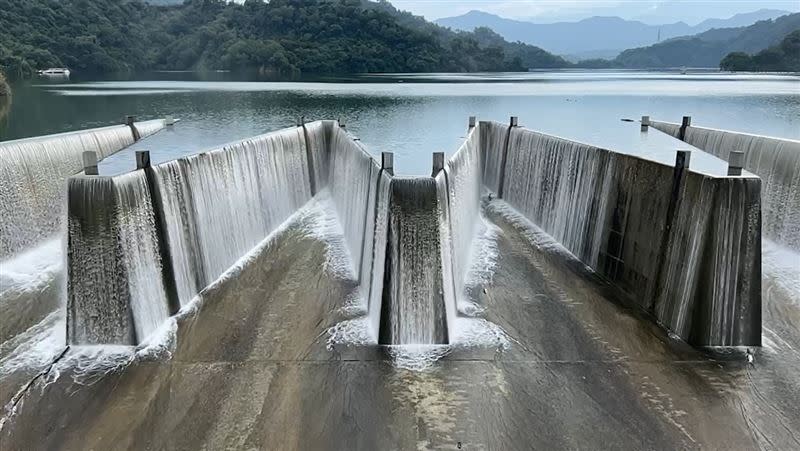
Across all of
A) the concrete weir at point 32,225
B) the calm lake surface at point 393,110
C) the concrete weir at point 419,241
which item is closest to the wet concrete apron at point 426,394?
the concrete weir at point 419,241

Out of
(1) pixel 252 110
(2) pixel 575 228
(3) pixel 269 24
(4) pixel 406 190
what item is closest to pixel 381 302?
(4) pixel 406 190

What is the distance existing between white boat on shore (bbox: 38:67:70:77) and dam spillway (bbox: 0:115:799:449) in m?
79.2

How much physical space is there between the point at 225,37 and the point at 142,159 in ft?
303

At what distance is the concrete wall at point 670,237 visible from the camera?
9.38 metres

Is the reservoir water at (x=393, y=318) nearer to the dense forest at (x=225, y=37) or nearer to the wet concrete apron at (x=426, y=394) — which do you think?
the wet concrete apron at (x=426, y=394)

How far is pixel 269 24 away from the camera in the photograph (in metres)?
98.9

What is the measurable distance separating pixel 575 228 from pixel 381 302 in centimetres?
674

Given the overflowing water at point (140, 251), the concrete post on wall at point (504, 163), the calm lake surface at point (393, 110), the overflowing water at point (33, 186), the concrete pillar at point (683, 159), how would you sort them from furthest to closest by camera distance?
the calm lake surface at point (393, 110), the concrete post on wall at point (504, 163), the overflowing water at point (33, 186), the concrete pillar at point (683, 159), the overflowing water at point (140, 251)

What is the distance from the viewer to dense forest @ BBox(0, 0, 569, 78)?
86.9 metres

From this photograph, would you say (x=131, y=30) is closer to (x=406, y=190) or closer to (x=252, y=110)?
(x=252, y=110)

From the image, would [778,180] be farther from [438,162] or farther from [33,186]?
[33,186]

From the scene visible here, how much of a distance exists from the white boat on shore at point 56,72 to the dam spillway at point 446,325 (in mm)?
79211

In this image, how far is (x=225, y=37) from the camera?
9506 centimetres

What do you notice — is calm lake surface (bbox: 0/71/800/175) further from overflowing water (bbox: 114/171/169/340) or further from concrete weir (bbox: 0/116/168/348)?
overflowing water (bbox: 114/171/169/340)
